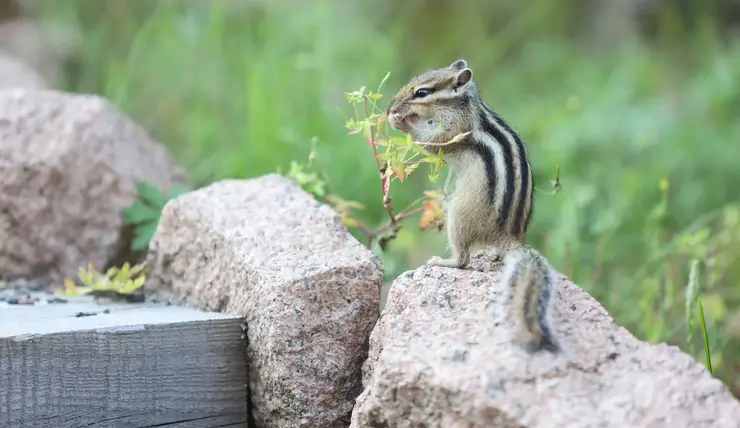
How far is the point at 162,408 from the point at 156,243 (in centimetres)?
88

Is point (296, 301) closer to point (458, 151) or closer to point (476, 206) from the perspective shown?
point (476, 206)

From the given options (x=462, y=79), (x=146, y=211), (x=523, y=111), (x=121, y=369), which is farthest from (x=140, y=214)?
(x=523, y=111)

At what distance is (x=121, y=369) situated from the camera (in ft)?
7.97

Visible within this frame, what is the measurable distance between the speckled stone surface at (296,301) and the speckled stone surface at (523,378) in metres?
0.37

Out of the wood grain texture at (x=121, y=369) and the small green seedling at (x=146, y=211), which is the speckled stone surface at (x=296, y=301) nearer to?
the wood grain texture at (x=121, y=369)

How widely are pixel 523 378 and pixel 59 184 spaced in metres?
2.53

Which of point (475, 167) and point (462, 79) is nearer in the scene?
point (475, 167)

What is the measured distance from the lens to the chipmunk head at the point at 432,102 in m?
2.88

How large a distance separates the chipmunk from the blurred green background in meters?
0.32

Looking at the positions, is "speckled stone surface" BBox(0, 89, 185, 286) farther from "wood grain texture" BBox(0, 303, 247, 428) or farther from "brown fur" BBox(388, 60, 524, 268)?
"brown fur" BBox(388, 60, 524, 268)

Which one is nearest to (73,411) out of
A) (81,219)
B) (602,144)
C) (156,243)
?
(156,243)

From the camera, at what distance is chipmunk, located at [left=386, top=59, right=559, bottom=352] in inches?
101

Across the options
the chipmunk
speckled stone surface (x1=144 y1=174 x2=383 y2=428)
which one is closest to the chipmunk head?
the chipmunk

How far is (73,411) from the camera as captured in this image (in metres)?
2.33
